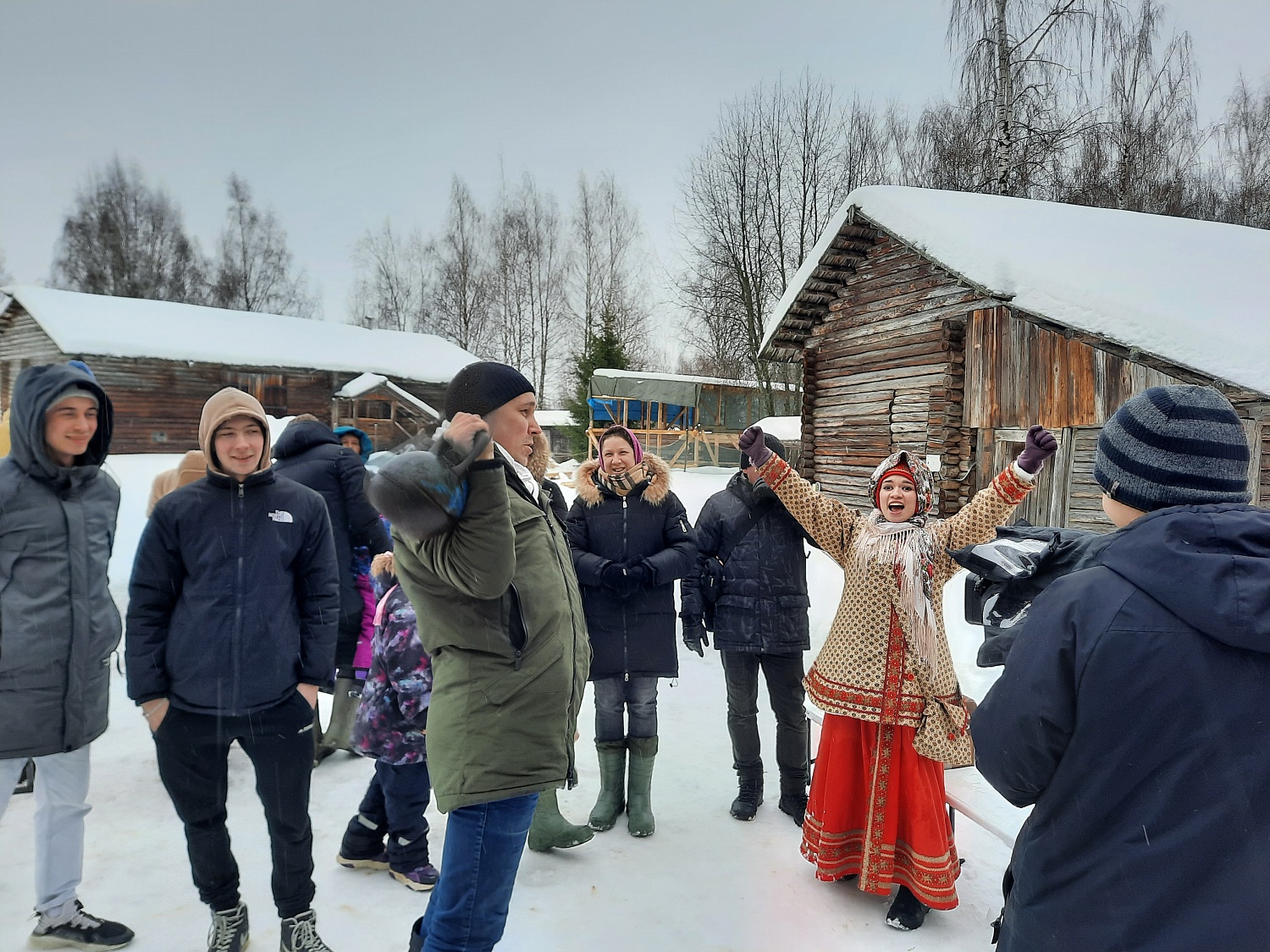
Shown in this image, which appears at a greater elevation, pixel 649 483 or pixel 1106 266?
pixel 1106 266

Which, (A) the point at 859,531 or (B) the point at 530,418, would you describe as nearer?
(B) the point at 530,418

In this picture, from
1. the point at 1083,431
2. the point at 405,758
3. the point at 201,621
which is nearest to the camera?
the point at 201,621

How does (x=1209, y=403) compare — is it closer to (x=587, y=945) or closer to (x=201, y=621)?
(x=587, y=945)

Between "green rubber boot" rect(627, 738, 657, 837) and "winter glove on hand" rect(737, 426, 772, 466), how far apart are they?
1433 mm

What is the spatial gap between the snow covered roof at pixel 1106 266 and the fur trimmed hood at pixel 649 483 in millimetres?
4684

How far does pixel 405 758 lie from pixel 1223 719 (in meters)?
2.58

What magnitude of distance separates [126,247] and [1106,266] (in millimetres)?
36509

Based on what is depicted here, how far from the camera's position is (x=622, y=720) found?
359 cm

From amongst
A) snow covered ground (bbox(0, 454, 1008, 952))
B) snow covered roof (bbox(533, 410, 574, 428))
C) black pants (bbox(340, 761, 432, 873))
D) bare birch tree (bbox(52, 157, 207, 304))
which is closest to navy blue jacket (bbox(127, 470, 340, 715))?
black pants (bbox(340, 761, 432, 873))

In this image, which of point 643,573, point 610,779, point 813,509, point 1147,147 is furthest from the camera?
point 1147,147

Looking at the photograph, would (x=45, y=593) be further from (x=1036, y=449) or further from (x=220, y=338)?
(x=220, y=338)

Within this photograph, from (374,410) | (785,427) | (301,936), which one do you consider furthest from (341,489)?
(374,410)

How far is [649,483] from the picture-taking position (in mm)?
3643

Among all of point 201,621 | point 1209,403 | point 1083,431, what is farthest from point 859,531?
point 1083,431
